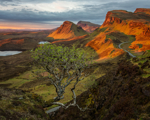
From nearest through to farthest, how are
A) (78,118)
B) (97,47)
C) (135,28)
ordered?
1. (78,118)
2. (97,47)
3. (135,28)

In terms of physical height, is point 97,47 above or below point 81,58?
below

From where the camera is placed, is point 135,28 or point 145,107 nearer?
point 145,107

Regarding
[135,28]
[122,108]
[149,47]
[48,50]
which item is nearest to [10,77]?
[48,50]

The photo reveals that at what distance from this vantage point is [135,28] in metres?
113

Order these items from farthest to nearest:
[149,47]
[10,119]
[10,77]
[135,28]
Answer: [135,28] < [10,77] < [149,47] < [10,119]

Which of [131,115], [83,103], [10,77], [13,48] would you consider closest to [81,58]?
[131,115]

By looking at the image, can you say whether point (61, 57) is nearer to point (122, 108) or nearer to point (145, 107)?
point (122, 108)

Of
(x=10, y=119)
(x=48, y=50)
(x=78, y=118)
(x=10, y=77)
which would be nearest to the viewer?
(x=10, y=119)

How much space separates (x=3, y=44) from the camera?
193875 mm

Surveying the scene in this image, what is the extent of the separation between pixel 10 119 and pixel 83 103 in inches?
535

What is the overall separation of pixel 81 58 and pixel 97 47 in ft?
286

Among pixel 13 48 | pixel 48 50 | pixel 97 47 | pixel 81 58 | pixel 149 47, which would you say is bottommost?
pixel 13 48

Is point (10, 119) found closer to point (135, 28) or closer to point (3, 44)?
point (135, 28)

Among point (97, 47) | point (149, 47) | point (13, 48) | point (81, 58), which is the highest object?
point (81, 58)
